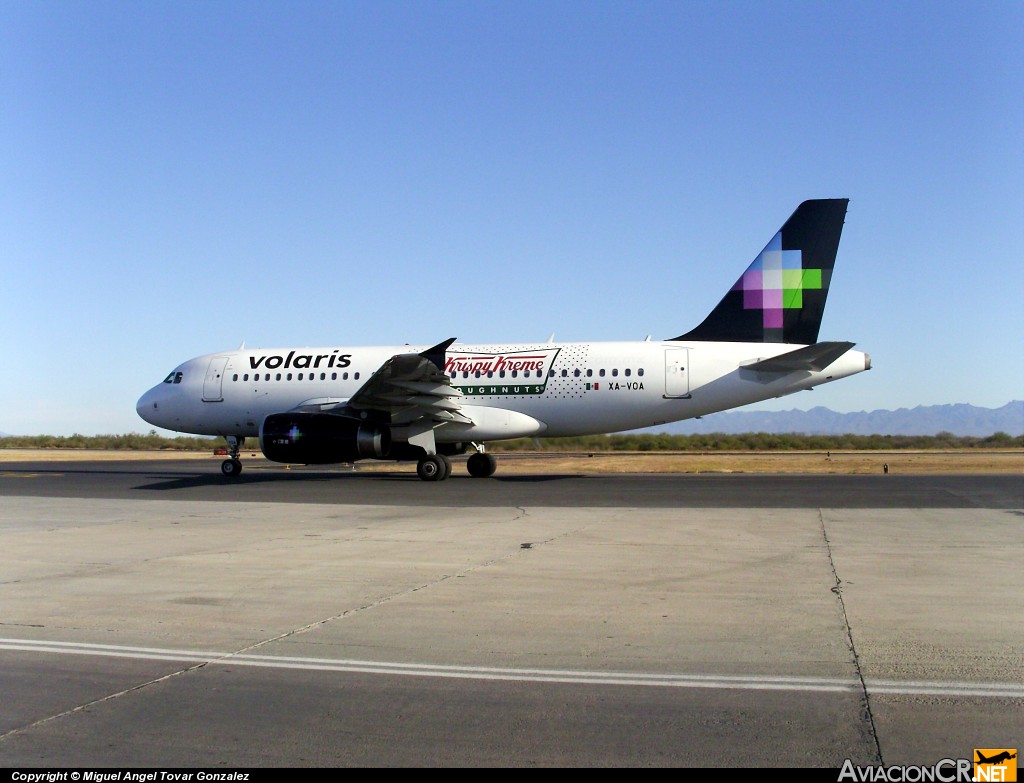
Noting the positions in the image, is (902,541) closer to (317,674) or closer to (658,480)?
(317,674)

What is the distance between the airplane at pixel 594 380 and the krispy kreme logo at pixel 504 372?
3 centimetres

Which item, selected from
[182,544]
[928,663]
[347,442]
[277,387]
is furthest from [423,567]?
[277,387]

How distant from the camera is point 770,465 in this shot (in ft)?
107

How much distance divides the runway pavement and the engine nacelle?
878 centimetres

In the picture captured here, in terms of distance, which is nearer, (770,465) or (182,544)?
(182,544)

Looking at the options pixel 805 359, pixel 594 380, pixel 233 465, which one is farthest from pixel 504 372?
pixel 233 465

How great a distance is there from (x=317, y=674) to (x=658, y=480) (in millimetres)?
17899

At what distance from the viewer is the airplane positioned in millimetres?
22938

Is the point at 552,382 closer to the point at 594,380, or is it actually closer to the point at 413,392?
the point at 594,380

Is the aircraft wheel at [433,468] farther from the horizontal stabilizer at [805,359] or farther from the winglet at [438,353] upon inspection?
the horizontal stabilizer at [805,359]

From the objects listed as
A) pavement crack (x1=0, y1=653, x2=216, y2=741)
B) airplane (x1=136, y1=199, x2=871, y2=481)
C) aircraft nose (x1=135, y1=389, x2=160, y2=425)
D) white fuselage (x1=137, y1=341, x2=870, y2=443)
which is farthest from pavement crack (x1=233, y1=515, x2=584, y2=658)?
Answer: aircraft nose (x1=135, y1=389, x2=160, y2=425)

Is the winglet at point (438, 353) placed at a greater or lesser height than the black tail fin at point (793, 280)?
lesser

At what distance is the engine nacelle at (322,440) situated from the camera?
22750 millimetres

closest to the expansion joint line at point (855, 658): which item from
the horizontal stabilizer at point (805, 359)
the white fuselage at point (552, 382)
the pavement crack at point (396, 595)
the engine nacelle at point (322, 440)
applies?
the pavement crack at point (396, 595)
